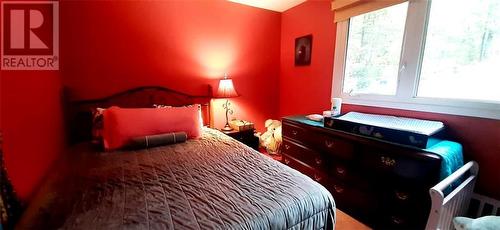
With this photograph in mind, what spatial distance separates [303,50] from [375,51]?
880mm

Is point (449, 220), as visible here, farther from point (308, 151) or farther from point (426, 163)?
point (308, 151)

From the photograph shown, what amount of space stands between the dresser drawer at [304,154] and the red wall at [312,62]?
1.99 feet

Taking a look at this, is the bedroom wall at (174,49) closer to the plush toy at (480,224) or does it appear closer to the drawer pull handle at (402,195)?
the drawer pull handle at (402,195)

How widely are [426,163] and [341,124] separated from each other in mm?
604

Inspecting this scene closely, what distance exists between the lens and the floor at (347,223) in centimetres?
169

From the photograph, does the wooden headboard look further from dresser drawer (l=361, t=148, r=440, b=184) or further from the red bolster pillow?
dresser drawer (l=361, t=148, r=440, b=184)

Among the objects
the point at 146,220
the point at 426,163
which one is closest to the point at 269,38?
the point at 426,163

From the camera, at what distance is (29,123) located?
1.59 meters

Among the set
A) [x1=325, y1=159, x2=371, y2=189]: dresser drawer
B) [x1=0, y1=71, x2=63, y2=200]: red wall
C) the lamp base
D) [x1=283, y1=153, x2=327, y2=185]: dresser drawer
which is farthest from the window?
[x1=0, y1=71, x2=63, y2=200]: red wall

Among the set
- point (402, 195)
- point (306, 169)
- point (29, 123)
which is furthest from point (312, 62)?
point (29, 123)

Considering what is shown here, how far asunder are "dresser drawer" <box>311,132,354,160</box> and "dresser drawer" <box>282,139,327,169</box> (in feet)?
0.33

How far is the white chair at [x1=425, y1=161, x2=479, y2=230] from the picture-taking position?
1.10 m

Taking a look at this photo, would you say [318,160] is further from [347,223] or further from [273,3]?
[273,3]

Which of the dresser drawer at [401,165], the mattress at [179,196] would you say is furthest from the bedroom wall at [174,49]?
the dresser drawer at [401,165]
